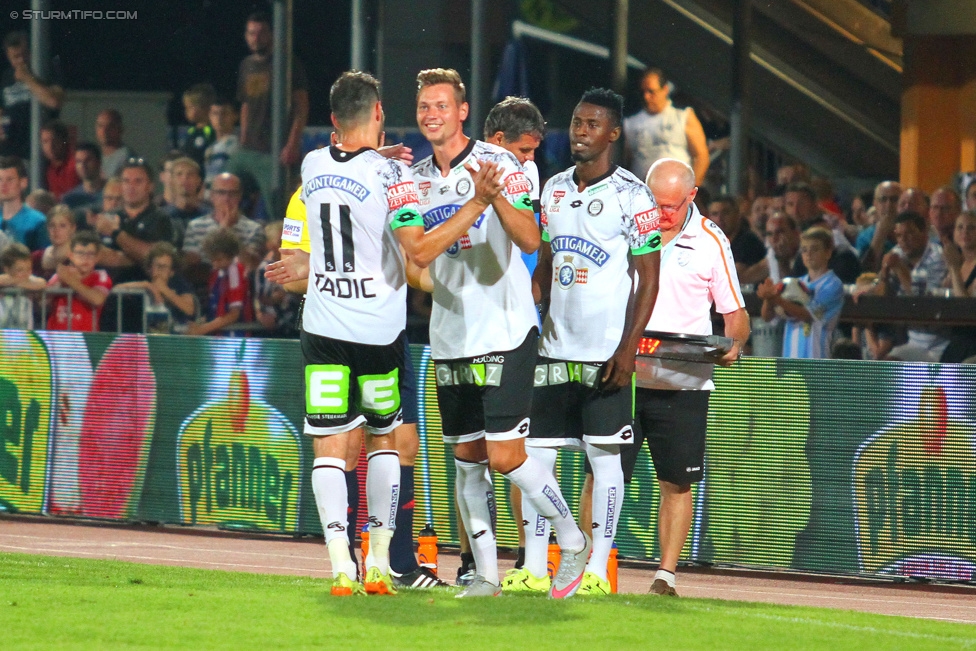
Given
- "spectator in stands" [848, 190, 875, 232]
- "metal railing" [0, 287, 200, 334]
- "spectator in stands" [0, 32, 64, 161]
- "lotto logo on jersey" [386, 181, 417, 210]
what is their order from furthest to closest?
1. "spectator in stands" [0, 32, 64, 161]
2. "spectator in stands" [848, 190, 875, 232]
3. "metal railing" [0, 287, 200, 334]
4. "lotto logo on jersey" [386, 181, 417, 210]

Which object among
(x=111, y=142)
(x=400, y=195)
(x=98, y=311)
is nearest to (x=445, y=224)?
(x=400, y=195)

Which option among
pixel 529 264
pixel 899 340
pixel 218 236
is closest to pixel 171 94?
pixel 218 236

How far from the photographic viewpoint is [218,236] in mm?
13266

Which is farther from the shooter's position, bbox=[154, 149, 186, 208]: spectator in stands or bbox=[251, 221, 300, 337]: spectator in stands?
bbox=[154, 149, 186, 208]: spectator in stands

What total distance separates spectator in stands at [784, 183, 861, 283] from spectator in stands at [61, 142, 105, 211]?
7116 mm

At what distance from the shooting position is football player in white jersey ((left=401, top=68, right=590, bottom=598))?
261 inches

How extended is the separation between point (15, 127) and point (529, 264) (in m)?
11.3

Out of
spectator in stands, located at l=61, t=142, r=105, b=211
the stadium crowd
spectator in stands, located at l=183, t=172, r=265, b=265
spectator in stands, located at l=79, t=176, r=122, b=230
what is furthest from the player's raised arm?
spectator in stands, located at l=61, t=142, r=105, b=211

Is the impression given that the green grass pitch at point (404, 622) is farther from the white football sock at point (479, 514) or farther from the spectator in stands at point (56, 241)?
the spectator in stands at point (56, 241)

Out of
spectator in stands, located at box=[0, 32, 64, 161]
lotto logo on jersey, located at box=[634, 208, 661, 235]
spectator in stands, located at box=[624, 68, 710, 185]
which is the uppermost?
spectator in stands, located at box=[0, 32, 64, 161]

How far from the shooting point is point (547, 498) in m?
6.77

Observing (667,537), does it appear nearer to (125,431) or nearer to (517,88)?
(125,431)

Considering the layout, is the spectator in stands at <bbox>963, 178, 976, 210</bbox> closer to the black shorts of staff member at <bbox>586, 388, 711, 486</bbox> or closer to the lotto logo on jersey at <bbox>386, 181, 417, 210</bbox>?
the black shorts of staff member at <bbox>586, 388, 711, 486</bbox>

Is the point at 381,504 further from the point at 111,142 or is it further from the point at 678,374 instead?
the point at 111,142
